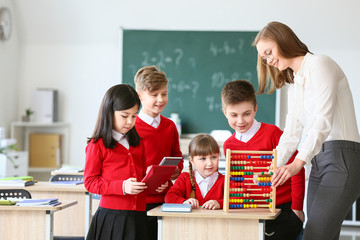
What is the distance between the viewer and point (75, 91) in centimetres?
755

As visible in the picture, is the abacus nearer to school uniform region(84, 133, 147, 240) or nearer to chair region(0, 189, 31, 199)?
school uniform region(84, 133, 147, 240)

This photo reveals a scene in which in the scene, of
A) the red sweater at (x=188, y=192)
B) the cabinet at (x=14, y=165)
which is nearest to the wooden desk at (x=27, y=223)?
the red sweater at (x=188, y=192)

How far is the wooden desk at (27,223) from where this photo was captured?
3.07 metres

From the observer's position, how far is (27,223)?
10.2 feet

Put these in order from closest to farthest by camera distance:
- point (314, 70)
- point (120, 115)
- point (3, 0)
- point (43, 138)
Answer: point (314, 70) → point (120, 115) → point (3, 0) → point (43, 138)

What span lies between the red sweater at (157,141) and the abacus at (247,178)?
0.57 meters

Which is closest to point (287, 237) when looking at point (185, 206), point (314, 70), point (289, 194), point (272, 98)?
point (289, 194)

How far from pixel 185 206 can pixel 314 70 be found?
0.90 metres

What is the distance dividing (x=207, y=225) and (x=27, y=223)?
46.4 inches

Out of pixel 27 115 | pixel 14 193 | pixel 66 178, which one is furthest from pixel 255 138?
pixel 27 115

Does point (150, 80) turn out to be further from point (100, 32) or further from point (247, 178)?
point (100, 32)

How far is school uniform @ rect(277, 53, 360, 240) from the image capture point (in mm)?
2248

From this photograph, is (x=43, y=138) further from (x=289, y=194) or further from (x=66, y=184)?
(x=289, y=194)

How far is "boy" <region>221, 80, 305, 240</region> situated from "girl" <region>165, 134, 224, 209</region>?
132 mm
